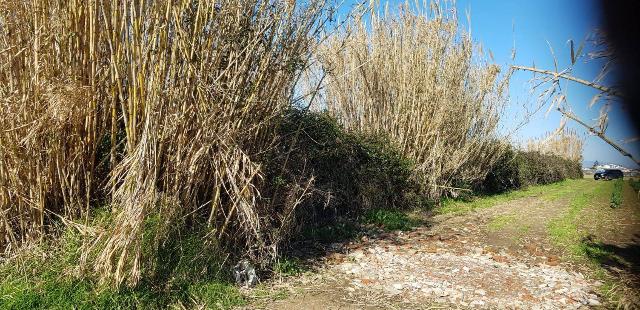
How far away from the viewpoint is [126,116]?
3381 mm

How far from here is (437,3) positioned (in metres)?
9.17

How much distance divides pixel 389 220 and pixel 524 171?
10550mm

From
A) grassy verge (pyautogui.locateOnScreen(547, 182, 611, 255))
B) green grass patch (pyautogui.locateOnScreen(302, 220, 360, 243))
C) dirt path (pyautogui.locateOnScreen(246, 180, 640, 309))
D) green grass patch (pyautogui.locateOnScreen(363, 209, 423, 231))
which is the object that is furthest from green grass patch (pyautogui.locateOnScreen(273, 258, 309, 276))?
grassy verge (pyautogui.locateOnScreen(547, 182, 611, 255))

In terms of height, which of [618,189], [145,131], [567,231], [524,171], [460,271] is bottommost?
[460,271]

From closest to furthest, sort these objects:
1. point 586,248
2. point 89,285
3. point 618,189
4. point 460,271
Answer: point 89,285
point 618,189
point 460,271
point 586,248

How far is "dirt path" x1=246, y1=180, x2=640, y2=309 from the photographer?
3557mm

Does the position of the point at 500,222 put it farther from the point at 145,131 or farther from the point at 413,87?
the point at 145,131

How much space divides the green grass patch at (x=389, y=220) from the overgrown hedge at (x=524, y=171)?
211 inches

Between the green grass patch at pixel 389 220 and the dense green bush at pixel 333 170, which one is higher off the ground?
the dense green bush at pixel 333 170

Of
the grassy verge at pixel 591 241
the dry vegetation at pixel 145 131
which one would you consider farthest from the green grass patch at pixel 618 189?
the dry vegetation at pixel 145 131

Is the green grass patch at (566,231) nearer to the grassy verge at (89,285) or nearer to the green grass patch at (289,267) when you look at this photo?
the green grass patch at (289,267)

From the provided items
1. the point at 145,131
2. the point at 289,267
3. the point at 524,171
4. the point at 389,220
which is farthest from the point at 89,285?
the point at 524,171

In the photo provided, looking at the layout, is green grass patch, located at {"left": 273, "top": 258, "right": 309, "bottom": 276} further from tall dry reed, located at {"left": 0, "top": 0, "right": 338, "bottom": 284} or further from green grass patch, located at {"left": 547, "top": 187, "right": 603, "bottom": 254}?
green grass patch, located at {"left": 547, "top": 187, "right": 603, "bottom": 254}

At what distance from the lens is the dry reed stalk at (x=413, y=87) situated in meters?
8.51
